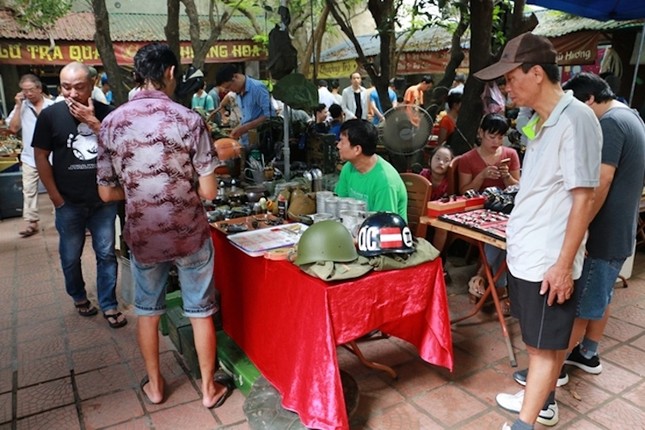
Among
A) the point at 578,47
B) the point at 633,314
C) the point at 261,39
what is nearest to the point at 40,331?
the point at 633,314

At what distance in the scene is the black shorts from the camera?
203cm

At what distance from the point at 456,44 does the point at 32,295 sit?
17.6 feet

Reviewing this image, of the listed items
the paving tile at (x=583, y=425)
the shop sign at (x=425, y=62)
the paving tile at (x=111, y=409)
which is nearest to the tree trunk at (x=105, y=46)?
the paving tile at (x=111, y=409)

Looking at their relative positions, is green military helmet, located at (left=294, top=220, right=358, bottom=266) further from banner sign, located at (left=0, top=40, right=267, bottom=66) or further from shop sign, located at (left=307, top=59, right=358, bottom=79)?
shop sign, located at (left=307, top=59, right=358, bottom=79)

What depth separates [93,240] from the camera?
142 inches

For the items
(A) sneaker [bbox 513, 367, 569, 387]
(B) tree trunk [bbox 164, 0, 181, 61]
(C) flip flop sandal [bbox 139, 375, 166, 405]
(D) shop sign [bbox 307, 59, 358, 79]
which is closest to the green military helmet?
(C) flip flop sandal [bbox 139, 375, 166, 405]

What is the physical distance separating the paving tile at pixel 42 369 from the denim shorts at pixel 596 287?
3049 mm

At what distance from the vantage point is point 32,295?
423cm

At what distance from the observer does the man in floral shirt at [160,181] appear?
2223 mm

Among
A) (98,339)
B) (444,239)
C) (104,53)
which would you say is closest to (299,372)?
(98,339)

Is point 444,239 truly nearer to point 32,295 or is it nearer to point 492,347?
point 492,347

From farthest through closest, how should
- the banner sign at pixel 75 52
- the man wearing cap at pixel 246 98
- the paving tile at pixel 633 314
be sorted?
the banner sign at pixel 75 52
the man wearing cap at pixel 246 98
the paving tile at pixel 633 314

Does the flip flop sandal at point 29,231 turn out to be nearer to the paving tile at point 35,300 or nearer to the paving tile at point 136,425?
the paving tile at point 35,300

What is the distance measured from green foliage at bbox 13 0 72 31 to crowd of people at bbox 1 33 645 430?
8073 millimetres
